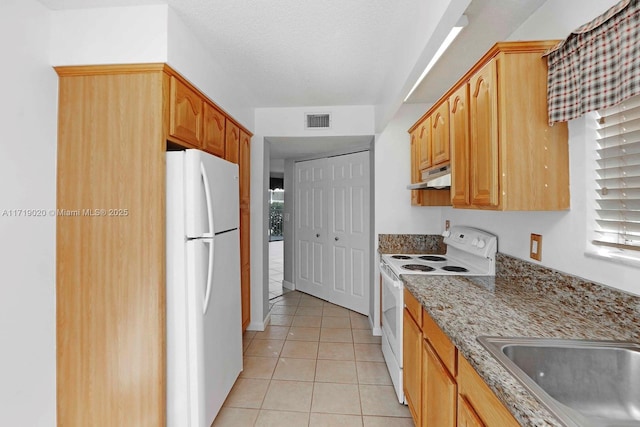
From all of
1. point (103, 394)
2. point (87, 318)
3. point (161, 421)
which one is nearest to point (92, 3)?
point (87, 318)

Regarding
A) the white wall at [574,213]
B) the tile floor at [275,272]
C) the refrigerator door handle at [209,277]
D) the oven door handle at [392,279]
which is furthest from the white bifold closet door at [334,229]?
the refrigerator door handle at [209,277]

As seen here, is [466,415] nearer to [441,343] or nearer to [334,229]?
[441,343]

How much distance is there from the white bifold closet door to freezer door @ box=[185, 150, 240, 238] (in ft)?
6.60

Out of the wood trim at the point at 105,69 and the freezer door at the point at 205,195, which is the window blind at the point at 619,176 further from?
the wood trim at the point at 105,69

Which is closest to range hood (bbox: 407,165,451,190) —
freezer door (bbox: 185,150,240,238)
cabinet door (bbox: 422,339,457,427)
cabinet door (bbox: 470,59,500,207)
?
cabinet door (bbox: 470,59,500,207)

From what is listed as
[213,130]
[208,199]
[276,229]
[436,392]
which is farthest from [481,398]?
[276,229]

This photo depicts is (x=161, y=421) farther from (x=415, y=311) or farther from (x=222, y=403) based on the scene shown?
(x=415, y=311)

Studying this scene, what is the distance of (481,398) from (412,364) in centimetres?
87

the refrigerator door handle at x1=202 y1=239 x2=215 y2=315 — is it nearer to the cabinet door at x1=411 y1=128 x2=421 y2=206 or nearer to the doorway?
the cabinet door at x1=411 y1=128 x2=421 y2=206

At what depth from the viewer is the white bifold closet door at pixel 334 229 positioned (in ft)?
11.9

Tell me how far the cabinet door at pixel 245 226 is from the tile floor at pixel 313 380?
1.26ft

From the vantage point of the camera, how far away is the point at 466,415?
3.35 feet

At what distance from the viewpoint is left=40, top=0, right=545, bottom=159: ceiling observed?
1586 millimetres

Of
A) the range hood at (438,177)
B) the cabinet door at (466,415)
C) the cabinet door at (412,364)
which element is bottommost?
the cabinet door at (412,364)
